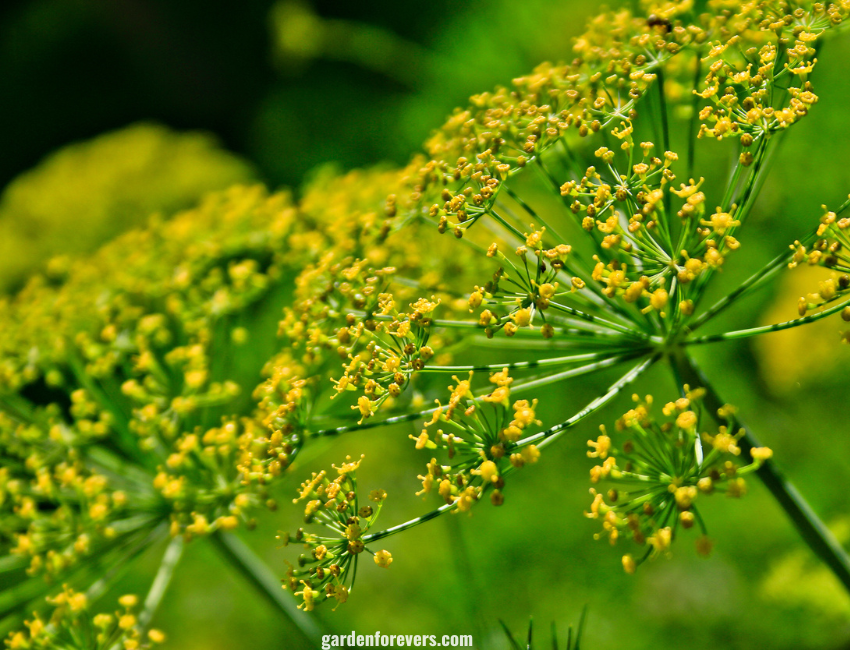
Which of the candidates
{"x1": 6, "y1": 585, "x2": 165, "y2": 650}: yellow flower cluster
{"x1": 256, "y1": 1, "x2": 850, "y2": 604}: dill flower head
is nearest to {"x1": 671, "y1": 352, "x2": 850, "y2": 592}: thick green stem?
{"x1": 256, "y1": 1, "x2": 850, "y2": 604}: dill flower head

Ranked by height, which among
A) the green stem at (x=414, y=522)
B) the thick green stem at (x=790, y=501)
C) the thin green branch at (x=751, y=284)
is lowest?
the thick green stem at (x=790, y=501)

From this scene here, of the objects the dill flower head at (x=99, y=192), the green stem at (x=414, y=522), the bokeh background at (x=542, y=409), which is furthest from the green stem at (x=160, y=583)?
the dill flower head at (x=99, y=192)

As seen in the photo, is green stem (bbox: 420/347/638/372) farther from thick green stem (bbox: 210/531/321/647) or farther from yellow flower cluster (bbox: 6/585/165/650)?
thick green stem (bbox: 210/531/321/647)

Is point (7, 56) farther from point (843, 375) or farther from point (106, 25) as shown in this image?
point (843, 375)

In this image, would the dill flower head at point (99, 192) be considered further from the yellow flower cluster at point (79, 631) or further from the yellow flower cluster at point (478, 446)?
the yellow flower cluster at point (478, 446)

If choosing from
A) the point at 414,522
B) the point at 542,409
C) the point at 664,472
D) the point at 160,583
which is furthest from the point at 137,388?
the point at 542,409

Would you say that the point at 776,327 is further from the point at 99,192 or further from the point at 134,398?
the point at 99,192

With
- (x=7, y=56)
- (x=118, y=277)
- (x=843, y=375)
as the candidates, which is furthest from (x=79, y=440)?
(x=7, y=56)
